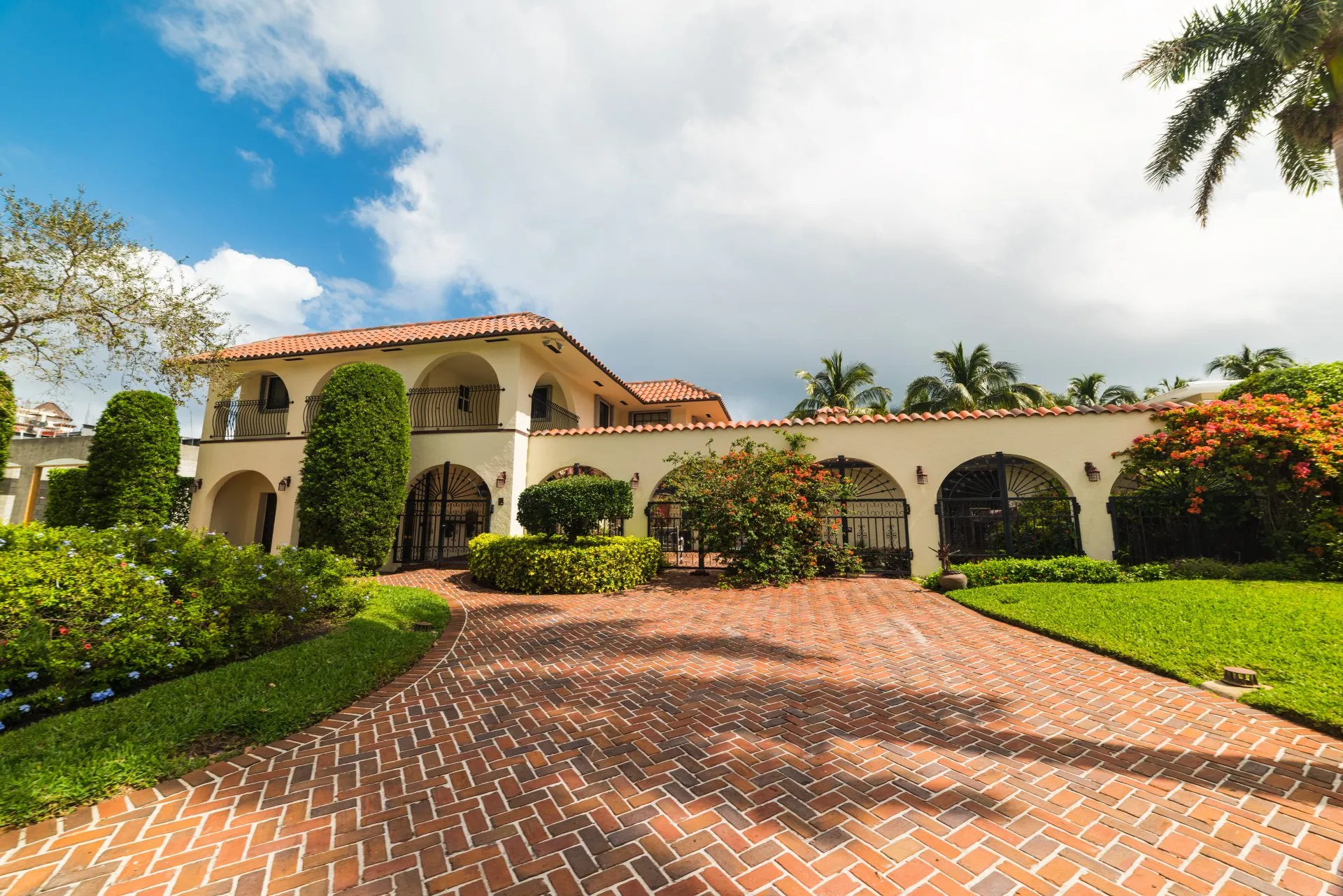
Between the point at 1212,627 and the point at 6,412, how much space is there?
56.0ft

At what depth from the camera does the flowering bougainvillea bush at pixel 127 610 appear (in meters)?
4.00

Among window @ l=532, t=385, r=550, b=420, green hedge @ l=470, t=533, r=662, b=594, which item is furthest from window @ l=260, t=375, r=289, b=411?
green hedge @ l=470, t=533, r=662, b=594

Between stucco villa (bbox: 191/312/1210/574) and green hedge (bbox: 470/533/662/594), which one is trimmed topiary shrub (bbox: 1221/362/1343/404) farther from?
green hedge (bbox: 470/533/662/594)

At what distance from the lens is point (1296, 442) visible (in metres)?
8.60

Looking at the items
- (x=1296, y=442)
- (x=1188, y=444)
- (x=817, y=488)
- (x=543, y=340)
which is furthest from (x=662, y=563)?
(x=1296, y=442)

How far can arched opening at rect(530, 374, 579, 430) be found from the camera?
1639 cm

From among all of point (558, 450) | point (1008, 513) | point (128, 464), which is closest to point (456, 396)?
point (558, 450)

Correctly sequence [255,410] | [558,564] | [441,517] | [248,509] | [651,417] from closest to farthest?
[558,564] → [441,517] → [255,410] → [248,509] → [651,417]

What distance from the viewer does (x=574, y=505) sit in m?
10.0

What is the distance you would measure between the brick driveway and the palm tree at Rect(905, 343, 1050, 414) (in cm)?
2188

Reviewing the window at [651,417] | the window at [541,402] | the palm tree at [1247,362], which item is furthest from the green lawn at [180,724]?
the palm tree at [1247,362]

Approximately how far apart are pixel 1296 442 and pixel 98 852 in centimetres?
1523

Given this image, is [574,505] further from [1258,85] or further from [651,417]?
[1258,85]

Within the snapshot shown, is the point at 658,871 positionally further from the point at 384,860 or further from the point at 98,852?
the point at 98,852
